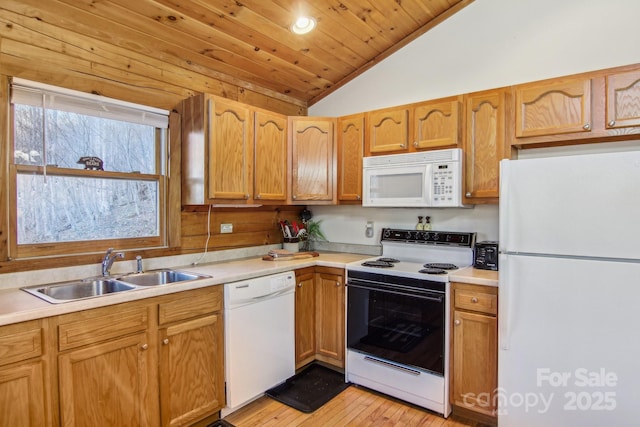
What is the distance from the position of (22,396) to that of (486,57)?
11.3ft

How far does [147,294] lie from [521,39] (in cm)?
301

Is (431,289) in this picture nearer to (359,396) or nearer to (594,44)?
(359,396)

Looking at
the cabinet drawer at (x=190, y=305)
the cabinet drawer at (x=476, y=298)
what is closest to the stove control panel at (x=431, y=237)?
the cabinet drawer at (x=476, y=298)

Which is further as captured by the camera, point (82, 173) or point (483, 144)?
point (483, 144)

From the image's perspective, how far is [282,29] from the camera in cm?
266

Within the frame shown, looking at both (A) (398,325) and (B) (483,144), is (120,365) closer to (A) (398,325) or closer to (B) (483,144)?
(A) (398,325)

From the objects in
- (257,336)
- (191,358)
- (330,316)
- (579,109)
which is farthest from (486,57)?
(191,358)

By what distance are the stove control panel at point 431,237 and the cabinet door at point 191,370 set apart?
5.24ft

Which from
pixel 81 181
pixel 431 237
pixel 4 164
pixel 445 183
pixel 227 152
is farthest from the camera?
pixel 431 237

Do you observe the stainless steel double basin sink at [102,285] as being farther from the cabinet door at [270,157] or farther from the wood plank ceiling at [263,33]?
the wood plank ceiling at [263,33]

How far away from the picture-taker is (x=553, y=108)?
7.45ft

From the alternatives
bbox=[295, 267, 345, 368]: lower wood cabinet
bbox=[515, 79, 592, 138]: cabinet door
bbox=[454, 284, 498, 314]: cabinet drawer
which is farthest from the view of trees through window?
bbox=[515, 79, 592, 138]: cabinet door

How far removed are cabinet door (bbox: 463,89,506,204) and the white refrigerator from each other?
0.49m

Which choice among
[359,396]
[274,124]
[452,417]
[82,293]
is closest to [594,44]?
[274,124]
